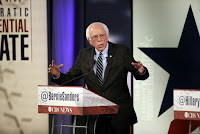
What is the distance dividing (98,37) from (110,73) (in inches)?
13.5

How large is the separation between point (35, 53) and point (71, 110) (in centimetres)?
254

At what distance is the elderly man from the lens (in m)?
2.73

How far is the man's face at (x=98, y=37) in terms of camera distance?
2.88m

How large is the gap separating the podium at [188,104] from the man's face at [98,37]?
3.00ft

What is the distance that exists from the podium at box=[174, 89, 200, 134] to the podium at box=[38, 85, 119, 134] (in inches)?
18.4

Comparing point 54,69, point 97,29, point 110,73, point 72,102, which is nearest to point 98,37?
point 97,29

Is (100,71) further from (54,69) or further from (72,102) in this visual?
(72,102)

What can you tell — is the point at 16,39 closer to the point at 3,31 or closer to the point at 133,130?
the point at 3,31

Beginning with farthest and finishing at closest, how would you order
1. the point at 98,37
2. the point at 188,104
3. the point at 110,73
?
the point at 98,37 → the point at 110,73 → the point at 188,104

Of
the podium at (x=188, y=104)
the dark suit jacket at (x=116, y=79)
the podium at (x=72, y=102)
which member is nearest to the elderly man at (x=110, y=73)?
the dark suit jacket at (x=116, y=79)

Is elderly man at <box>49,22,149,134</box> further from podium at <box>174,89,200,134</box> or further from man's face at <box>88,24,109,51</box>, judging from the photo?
podium at <box>174,89,200,134</box>

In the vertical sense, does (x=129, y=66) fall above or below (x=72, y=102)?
above

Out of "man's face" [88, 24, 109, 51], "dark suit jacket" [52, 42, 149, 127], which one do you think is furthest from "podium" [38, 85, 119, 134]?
"man's face" [88, 24, 109, 51]

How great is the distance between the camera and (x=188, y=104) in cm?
218
